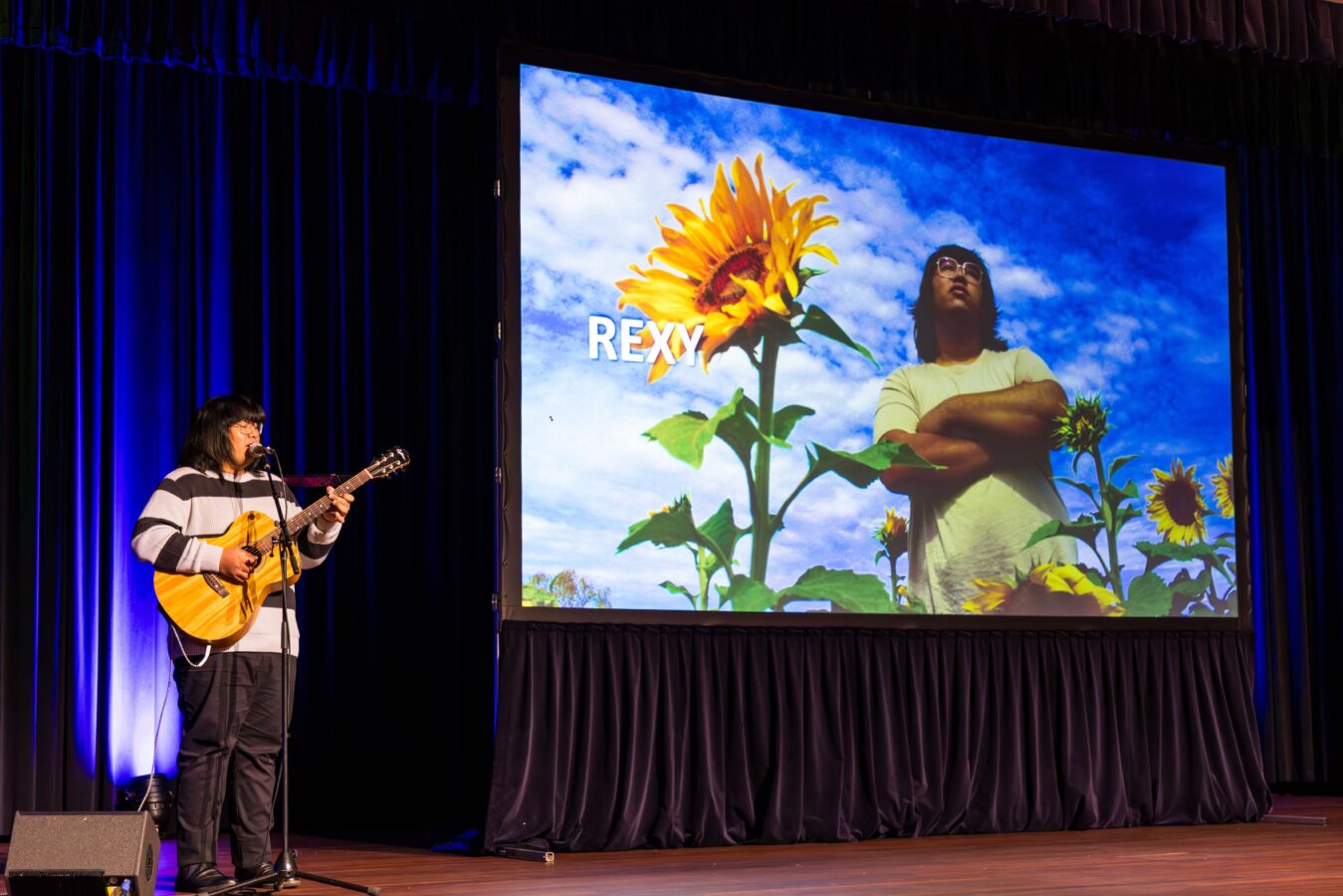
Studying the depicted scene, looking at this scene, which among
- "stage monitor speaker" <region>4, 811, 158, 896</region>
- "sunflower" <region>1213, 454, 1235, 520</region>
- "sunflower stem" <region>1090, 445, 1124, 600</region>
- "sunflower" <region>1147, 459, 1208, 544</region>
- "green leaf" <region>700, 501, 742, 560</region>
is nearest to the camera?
"stage monitor speaker" <region>4, 811, 158, 896</region>

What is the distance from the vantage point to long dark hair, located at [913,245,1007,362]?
5605mm

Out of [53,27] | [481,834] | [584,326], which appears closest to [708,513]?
[584,326]

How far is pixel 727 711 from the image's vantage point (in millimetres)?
5215

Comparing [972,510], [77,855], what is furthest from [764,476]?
[77,855]

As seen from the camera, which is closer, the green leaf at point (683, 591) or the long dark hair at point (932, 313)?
the green leaf at point (683, 591)

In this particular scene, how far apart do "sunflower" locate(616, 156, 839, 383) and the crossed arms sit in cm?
66

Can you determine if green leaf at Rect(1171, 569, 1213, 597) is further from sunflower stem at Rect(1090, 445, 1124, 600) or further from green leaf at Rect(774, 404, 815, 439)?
green leaf at Rect(774, 404, 815, 439)

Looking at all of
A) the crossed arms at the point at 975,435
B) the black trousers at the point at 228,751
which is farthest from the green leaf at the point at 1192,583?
the black trousers at the point at 228,751

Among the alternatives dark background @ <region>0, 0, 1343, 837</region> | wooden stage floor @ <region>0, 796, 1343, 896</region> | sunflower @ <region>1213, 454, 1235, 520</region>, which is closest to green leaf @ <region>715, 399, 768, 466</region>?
dark background @ <region>0, 0, 1343, 837</region>

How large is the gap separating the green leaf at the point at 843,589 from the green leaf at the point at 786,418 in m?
0.47

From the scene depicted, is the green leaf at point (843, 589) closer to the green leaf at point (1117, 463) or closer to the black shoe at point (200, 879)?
the green leaf at point (1117, 463)

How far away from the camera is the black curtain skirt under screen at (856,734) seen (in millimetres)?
4949

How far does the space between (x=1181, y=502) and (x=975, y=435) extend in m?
0.93

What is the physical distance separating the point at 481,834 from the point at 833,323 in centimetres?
210
